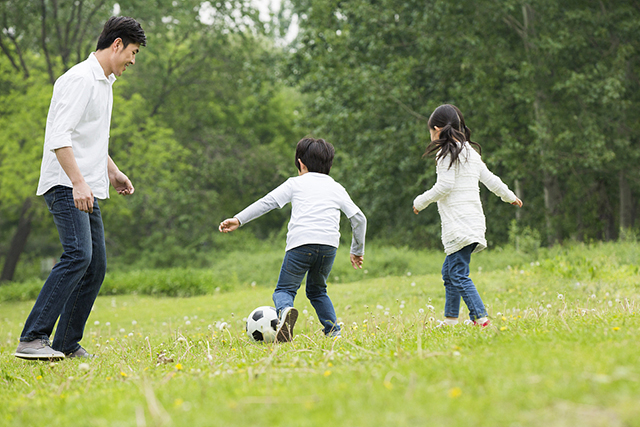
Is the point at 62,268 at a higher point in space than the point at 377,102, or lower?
lower

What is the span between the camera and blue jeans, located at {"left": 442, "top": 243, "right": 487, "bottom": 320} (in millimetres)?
4680

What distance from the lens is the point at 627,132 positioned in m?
14.7

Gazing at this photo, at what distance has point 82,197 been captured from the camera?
4.00 metres

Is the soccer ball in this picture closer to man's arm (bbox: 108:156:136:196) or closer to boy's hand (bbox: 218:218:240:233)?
boy's hand (bbox: 218:218:240:233)

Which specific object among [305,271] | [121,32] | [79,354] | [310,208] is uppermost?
[121,32]

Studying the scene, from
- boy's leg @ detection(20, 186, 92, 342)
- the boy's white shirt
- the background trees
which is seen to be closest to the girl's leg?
the boy's white shirt

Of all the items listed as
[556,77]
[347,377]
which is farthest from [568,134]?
[347,377]

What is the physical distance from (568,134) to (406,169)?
16.0ft

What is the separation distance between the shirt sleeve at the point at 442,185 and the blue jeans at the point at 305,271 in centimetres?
89

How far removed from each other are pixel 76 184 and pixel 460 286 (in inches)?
121

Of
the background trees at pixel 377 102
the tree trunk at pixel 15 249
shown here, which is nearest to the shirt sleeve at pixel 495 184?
the background trees at pixel 377 102

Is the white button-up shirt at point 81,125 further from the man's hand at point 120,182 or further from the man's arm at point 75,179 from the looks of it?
the man's hand at point 120,182

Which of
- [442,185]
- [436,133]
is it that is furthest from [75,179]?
[436,133]

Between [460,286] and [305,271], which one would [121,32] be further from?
[460,286]
